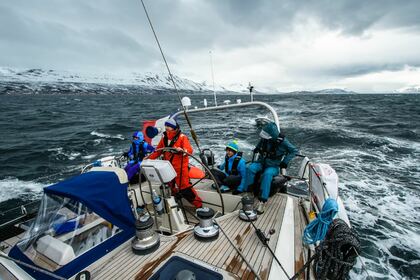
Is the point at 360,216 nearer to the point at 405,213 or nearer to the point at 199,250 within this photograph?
the point at 405,213

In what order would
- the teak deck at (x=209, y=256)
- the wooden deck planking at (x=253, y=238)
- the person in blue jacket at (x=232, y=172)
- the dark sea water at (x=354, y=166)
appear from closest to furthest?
the teak deck at (x=209, y=256) → the wooden deck planking at (x=253, y=238) → the person in blue jacket at (x=232, y=172) → the dark sea water at (x=354, y=166)

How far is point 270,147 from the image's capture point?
13.3ft

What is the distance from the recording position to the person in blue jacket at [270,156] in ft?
12.6

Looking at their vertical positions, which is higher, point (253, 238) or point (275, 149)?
point (275, 149)

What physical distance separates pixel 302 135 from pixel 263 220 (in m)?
12.5

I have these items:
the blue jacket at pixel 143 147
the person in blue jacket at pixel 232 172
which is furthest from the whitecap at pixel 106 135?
the person in blue jacket at pixel 232 172

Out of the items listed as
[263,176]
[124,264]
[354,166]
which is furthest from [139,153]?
[354,166]

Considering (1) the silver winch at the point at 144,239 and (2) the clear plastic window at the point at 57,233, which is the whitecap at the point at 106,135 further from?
(1) the silver winch at the point at 144,239

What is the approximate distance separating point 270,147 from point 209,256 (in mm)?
2277

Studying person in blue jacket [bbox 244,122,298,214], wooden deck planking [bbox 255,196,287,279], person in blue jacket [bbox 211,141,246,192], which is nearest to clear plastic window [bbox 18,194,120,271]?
wooden deck planking [bbox 255,196,287,279]

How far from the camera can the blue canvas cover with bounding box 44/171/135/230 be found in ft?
7.27

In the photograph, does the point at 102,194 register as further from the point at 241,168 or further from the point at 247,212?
the point at 241,168

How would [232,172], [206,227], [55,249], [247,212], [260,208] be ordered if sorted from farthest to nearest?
[232,172] < [260,208] < [247,212] < [206,227] < [55,249]

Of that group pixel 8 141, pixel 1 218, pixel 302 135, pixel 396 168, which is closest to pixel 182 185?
pixel 1 218
